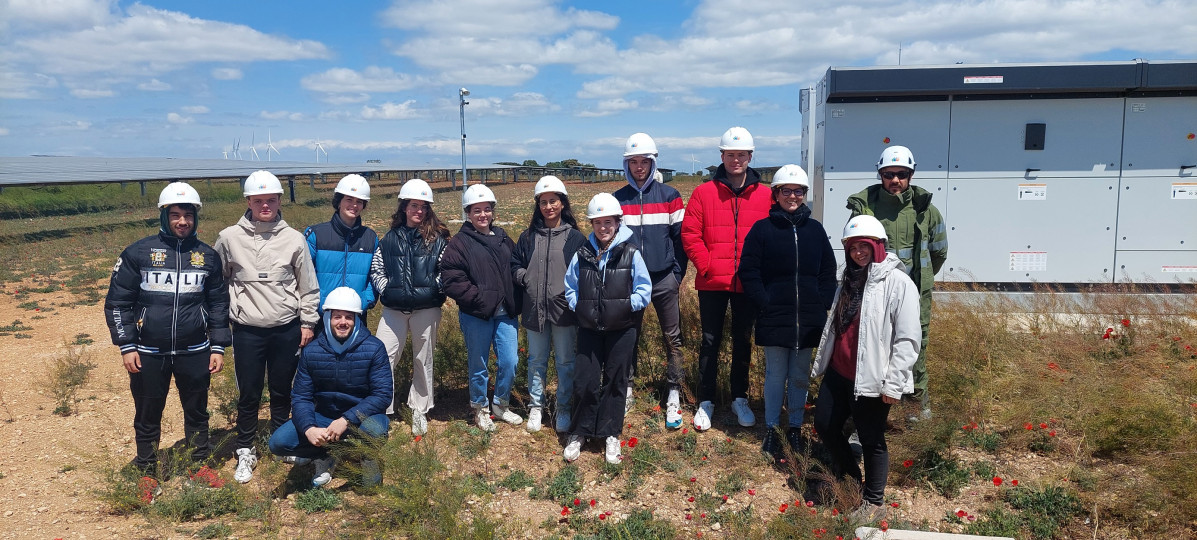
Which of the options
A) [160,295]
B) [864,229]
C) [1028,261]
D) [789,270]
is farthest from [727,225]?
[1028,261]

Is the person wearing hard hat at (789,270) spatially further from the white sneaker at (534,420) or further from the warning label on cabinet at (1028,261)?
the warning label on cabinet at (1028,261)

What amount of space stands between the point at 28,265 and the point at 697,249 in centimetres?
1659

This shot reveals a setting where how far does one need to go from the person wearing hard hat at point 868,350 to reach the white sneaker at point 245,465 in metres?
3.77

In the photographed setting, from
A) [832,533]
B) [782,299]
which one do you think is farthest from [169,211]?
[832,533]

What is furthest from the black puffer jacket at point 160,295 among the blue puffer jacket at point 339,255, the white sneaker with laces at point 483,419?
the white sneaker with laces at point 483,419

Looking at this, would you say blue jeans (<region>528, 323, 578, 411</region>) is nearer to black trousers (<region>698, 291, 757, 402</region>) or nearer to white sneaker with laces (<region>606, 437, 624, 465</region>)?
white sneaker with laces (<region>606, 437, 624, 465</region>)

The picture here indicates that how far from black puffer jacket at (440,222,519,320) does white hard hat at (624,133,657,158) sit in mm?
1168

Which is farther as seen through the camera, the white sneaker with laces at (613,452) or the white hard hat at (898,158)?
the white sneaker with laces at (613,452)

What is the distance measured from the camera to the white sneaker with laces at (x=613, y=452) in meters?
5.16

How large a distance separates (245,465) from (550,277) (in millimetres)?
2447

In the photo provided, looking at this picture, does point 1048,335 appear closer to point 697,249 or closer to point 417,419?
point 697,249

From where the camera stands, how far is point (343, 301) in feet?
15.1

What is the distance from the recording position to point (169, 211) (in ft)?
15.4

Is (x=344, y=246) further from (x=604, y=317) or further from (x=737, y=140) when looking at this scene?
(x=737, y=140)
